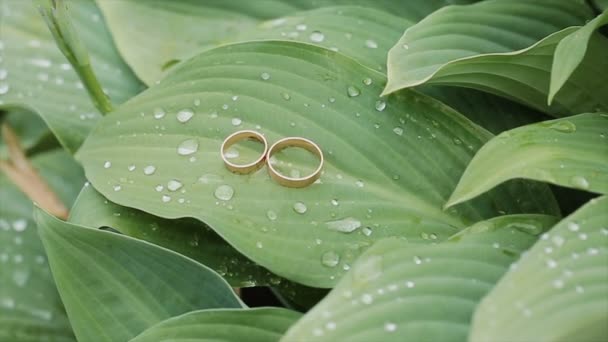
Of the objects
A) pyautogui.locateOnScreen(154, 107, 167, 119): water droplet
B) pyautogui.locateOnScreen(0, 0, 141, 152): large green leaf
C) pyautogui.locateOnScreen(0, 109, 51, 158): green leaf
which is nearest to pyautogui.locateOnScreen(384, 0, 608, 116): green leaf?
pyautogui.locateOnScreen(154, 107, 167, 119): water droplet

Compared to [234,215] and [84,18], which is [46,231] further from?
[84,18]

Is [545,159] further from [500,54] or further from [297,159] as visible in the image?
[297,159]

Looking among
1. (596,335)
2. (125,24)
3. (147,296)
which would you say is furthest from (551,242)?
(125,24)

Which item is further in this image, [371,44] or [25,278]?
[25,278]

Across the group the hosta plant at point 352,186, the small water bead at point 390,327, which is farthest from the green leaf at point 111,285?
the small water bead at point 390,327

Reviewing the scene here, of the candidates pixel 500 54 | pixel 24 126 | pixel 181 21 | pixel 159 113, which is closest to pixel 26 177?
pixel 24 126

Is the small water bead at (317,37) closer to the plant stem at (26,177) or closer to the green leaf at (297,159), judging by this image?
the green leaf at (297,159)

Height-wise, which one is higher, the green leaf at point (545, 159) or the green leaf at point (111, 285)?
the green leaf at point (545, 159)
